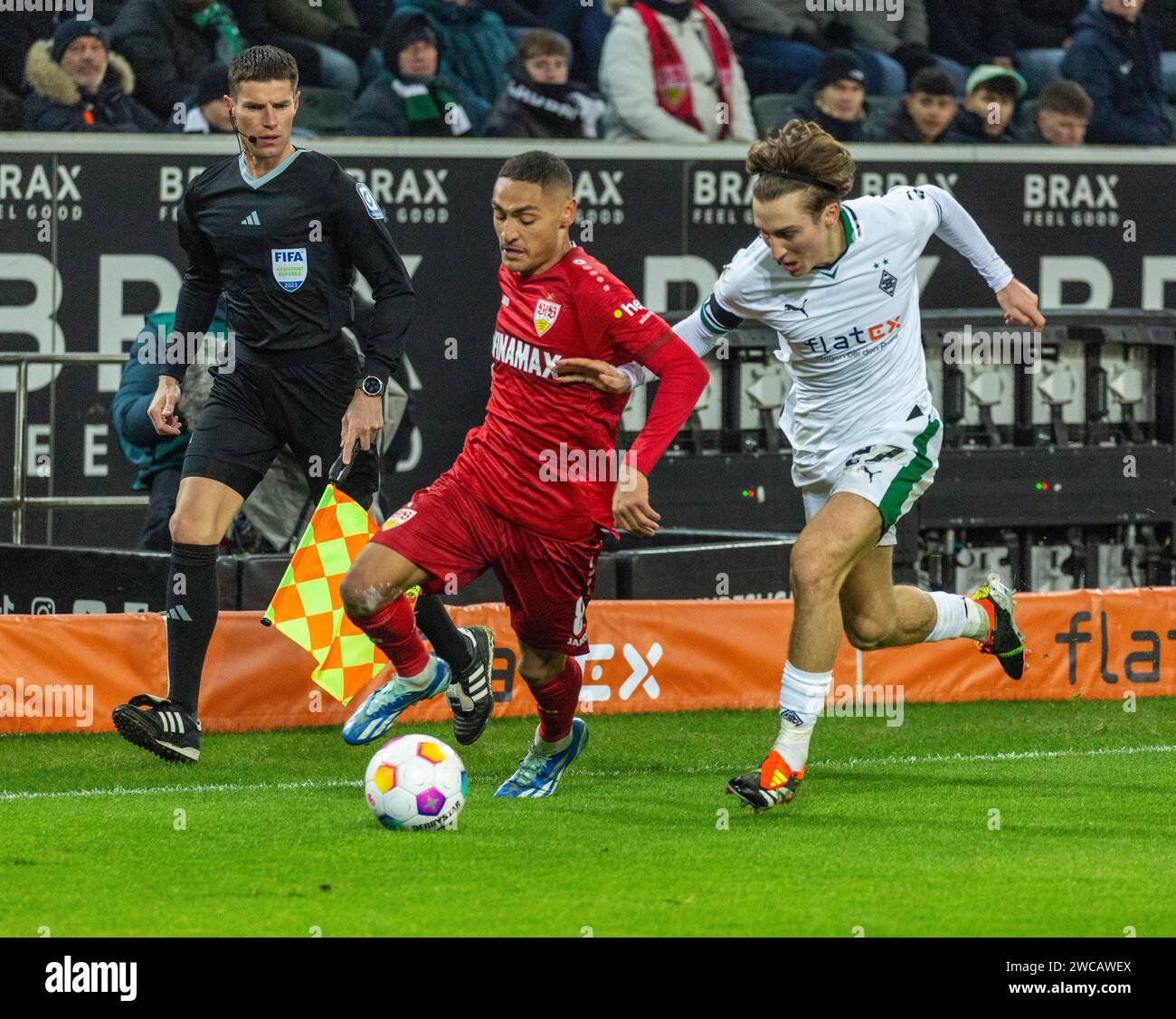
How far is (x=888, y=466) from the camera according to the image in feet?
20.6

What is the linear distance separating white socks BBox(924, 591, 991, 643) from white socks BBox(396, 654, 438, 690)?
1.74m

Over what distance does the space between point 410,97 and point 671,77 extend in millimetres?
1668

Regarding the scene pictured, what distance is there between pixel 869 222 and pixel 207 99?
6052 millimetres

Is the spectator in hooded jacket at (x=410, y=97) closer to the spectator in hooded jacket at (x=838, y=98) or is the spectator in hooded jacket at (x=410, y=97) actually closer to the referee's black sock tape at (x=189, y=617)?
the spectator in hooded jacket at (x=838, y=98)

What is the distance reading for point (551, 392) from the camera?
616cm

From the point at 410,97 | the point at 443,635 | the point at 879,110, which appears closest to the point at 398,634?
the point at 443,635

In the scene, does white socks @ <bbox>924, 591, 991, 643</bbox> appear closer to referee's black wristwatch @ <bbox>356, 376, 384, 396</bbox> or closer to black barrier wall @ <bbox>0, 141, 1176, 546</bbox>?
referee's black wristwatch @ <bbox>356, 376, 384, 396</bbox>

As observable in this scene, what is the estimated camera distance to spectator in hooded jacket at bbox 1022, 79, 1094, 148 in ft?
44.0

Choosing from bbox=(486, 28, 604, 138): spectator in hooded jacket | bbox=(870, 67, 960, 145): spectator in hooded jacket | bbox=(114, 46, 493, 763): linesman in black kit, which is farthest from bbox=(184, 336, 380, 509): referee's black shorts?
bbox=(870, 67, 960, 145): spectator in hooded jacket

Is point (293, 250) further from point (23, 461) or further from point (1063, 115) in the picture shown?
point (1063, 115)


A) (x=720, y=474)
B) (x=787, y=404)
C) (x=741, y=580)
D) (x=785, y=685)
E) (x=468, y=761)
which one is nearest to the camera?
(x=785, y=685)

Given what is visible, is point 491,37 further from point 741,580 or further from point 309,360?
point 309,360

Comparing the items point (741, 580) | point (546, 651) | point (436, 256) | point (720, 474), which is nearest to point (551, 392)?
point (546, 651)

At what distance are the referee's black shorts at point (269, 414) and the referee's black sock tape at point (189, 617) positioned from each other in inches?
11.4
